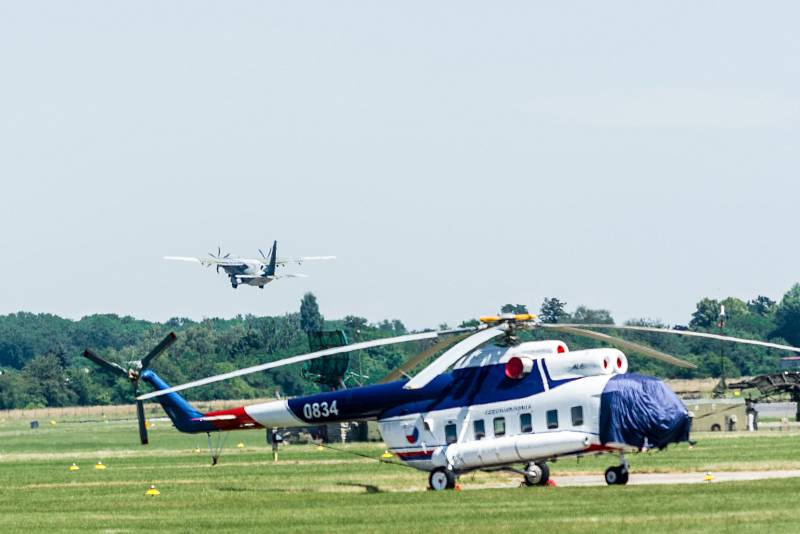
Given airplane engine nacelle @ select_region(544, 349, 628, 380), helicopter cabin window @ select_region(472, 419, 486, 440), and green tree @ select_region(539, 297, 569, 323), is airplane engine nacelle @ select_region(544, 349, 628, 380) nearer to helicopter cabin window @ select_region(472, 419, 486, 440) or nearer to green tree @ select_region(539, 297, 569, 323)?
helicopter cabin window @ select_region(472, 419, 486, 440)

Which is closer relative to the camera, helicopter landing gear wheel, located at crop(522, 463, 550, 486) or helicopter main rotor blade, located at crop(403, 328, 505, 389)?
helicopter main rotor blade, located at crop(403, 328, 505, 389)

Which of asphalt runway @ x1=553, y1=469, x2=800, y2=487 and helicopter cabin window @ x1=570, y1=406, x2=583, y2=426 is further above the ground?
helicopter cabin window @ x1=570, y1=406, x2=583, y2=426

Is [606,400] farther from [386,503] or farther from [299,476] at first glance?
[299,476]

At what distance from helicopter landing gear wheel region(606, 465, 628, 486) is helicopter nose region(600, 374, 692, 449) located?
1.42 m

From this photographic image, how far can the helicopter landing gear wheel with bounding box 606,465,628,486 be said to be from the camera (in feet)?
140

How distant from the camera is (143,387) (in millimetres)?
143250

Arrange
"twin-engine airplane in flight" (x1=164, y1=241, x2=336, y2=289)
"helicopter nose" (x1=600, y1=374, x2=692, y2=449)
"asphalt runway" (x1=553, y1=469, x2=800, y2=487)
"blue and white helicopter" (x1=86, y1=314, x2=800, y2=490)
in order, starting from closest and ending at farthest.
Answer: "helicopter nose" (x1=600, y1=374, x2=692, y2=449), "blue and white helicopter" (x1=86, y1=314, x2=800, y2=490), "asphalt runway" (x1=553, y1=469, x2=800, y2=487), "twin-engine airplane in flight" (x1=164, y1=241, x2=336, y2=289)

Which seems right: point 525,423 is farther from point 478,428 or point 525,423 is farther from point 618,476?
point 618,476

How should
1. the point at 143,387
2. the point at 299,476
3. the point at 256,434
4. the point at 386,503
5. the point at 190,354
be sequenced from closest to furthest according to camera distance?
the point at 386,503, the point at 299,476, the point at 256,434, the point at 143,387, the point at 190,354

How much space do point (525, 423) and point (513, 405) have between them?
60cm

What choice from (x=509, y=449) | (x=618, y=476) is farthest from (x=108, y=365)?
(x=618, y=476)

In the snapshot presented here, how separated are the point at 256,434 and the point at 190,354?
9083 cm

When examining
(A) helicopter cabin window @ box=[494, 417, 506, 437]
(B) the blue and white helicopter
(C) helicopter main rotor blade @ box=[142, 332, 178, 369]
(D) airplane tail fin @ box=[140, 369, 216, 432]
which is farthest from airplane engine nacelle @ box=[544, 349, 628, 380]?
(D) airplane tail fin @ box=[140, 369, 216, 432]

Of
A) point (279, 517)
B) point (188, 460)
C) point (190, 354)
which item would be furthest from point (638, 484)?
point (190, 354)
